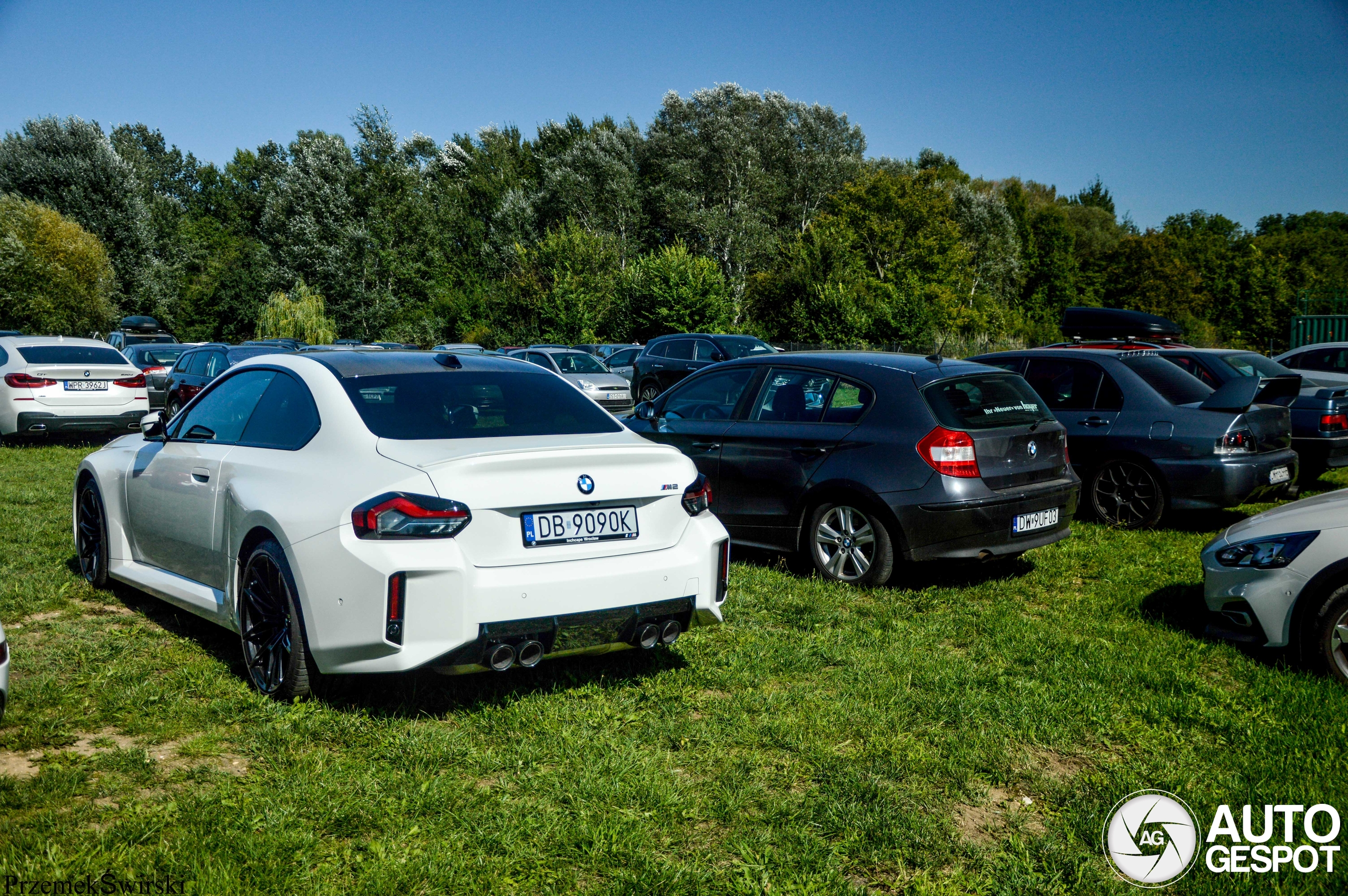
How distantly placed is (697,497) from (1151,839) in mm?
2272

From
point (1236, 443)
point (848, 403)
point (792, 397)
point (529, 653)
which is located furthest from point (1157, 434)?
point (529, 653)

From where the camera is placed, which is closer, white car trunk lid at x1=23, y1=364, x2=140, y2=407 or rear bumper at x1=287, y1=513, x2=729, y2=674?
rear bumper at x1=287, y1=513, x2=729, y2=674

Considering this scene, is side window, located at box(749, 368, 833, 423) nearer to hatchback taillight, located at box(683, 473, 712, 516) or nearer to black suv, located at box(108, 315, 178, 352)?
hatchback taillight, located at box(683, 473, 712, 516)

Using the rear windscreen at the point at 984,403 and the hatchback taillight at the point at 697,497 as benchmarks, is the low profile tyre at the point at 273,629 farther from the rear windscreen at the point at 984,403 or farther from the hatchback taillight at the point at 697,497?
the rear windscreen at the point at 984,403

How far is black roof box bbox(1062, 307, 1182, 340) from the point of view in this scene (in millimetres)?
12391

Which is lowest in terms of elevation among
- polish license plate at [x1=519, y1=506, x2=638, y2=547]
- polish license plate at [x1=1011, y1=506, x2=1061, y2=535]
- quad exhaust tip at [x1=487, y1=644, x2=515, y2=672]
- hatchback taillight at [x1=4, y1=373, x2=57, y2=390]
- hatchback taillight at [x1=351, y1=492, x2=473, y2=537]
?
quad exhaust tip at [x1=487, y1=644, x2=515, y2=672]

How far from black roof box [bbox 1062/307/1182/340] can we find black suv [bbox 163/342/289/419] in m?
12.2

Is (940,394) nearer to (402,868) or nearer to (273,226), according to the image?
(402,868)

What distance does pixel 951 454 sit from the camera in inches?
257

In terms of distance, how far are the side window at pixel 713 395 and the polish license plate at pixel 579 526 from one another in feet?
11.1

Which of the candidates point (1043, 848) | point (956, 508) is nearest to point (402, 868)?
point (1043, 848)

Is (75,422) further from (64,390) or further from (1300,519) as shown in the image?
(1300,519)

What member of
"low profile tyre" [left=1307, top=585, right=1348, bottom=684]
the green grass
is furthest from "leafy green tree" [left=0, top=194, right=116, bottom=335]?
"low profile tyre" [left=1307, top=585, right=1348, bottom=684]

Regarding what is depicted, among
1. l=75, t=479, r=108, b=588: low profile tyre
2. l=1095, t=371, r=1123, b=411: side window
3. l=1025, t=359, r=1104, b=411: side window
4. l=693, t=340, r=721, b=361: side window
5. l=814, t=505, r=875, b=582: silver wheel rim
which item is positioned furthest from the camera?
l=693, t=340, r=721, b=361: side window
